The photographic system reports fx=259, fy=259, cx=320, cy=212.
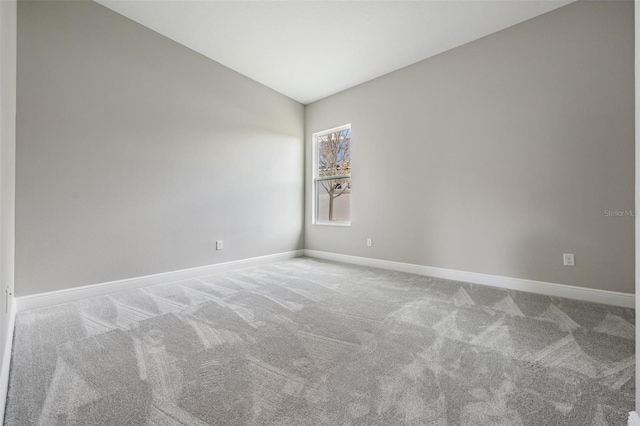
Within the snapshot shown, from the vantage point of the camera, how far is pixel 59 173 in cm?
224

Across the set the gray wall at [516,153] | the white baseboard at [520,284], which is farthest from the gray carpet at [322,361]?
the gray wall at [516,153]

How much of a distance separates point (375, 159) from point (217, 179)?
2197 millimetres

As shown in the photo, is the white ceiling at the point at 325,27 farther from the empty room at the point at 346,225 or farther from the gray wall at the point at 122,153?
the gray wall at the point at 122,153

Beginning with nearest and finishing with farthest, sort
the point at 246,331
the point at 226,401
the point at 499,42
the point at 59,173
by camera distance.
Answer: the point at 226,401 < the point at 246,331 < the point at 59,173 < the point at 499,42

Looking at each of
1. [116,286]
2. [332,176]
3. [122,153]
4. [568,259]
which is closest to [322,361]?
[116,286]

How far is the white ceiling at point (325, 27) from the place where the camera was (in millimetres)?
2455

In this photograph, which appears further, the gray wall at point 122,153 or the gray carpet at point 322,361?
the gray wall at point 122,153

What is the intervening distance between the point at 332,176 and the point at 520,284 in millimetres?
2852

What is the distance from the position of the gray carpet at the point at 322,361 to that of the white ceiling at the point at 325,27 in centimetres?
274

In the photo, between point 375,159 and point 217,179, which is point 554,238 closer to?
point 375,159

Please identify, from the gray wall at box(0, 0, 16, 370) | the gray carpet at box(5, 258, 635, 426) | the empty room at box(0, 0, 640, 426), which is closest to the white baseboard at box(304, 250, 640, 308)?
the empty room at box(0, 0, 640, 426)

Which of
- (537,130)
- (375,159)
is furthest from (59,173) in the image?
(537,130)

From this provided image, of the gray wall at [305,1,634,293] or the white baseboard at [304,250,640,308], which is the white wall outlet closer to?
the gray wall at [305,1,634,293]

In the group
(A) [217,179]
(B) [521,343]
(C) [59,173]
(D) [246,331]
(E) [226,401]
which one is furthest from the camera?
(A) [217,179]
